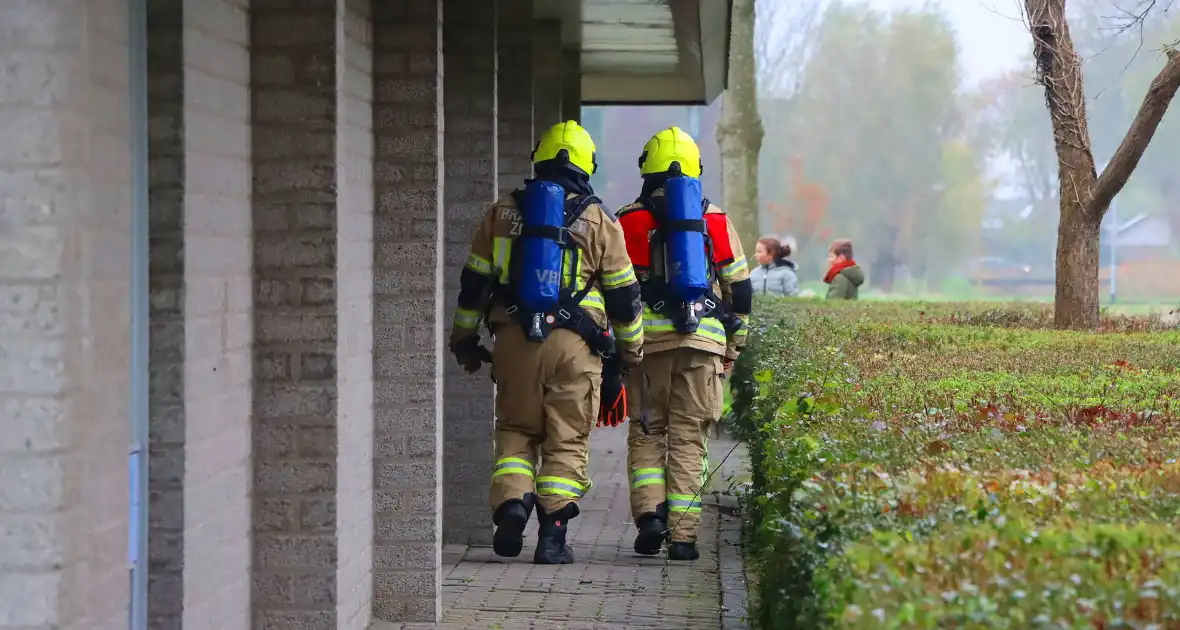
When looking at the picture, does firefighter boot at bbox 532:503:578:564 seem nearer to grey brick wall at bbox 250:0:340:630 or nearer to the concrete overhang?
grey brick wall at bbox 250:0:340:630

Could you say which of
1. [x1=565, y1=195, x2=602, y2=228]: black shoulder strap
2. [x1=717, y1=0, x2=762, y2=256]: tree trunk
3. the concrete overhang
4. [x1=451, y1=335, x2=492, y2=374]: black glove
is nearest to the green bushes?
[x1=565, y1=195, x2=602, y2=228]: black shoulder strap

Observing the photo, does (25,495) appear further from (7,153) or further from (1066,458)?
(1066,458)

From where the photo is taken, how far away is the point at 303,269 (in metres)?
5.48

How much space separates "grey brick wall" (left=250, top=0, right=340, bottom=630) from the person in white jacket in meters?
12.5

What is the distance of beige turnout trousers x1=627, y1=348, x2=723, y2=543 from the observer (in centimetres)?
816

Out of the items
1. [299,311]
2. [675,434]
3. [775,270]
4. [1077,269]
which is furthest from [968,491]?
[775,270]

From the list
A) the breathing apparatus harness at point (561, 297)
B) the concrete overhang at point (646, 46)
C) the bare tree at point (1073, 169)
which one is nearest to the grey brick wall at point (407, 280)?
the breathing apparatus harness at point (561, 297)

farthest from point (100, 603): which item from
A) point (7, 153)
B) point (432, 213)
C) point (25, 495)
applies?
point (432, 213)

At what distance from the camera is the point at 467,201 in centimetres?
796

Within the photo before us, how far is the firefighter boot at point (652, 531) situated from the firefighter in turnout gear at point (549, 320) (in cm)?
59

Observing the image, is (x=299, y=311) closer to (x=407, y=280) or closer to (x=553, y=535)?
(x=407, y=280)

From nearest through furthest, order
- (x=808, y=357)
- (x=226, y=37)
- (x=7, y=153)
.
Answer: (x=7, y=153), (x=226, y=37), (x=808, y=357)

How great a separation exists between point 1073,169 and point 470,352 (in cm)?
716

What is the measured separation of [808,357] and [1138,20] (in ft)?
18.4
